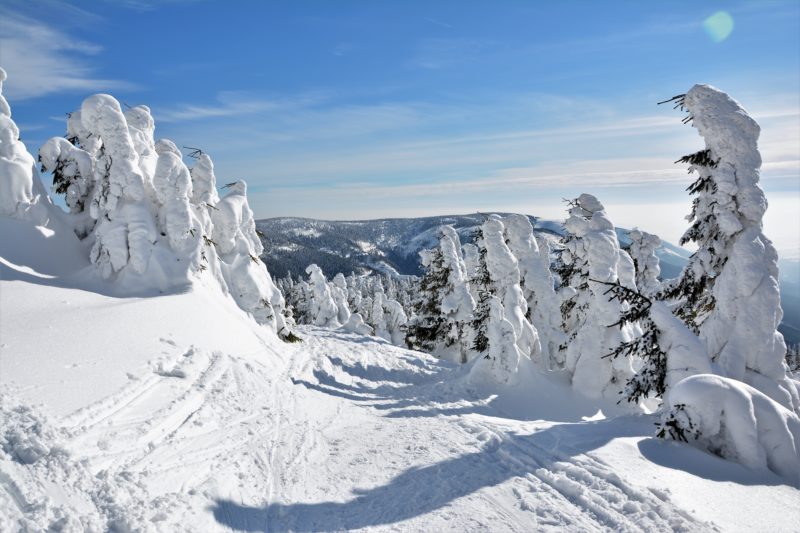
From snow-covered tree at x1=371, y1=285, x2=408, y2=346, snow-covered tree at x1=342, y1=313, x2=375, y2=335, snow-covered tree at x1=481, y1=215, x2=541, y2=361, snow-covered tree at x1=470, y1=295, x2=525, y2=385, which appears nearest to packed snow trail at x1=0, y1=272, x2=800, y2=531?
snow-covered tree at x1=470, y1=295, x2=525, y2=385

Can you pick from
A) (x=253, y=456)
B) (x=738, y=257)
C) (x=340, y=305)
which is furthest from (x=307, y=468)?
(x=340, y=305)

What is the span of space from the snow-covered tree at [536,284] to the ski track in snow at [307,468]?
13.4 m

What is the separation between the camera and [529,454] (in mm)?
8234

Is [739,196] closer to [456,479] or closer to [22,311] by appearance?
[456,479]

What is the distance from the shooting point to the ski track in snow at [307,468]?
5961 mm

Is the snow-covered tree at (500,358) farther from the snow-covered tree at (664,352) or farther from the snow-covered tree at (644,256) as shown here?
the snow-covered tree at (644,256)

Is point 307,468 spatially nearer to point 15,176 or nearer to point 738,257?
point 738,257

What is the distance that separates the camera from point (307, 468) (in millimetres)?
8391

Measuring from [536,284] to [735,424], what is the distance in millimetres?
17189

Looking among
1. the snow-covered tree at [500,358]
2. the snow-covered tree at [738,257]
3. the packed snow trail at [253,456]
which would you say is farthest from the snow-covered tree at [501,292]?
the snow-covered tree at [738,257]

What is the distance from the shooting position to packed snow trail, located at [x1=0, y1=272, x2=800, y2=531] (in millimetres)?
5746

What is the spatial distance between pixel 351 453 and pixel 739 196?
1034cm

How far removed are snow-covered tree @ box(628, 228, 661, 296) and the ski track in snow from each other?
16042 millimetres

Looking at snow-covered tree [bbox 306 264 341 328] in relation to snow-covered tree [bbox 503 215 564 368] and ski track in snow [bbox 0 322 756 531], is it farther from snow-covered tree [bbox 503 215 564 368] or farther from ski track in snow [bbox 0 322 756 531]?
ski track in snow [bbox 0 322 756 531]
